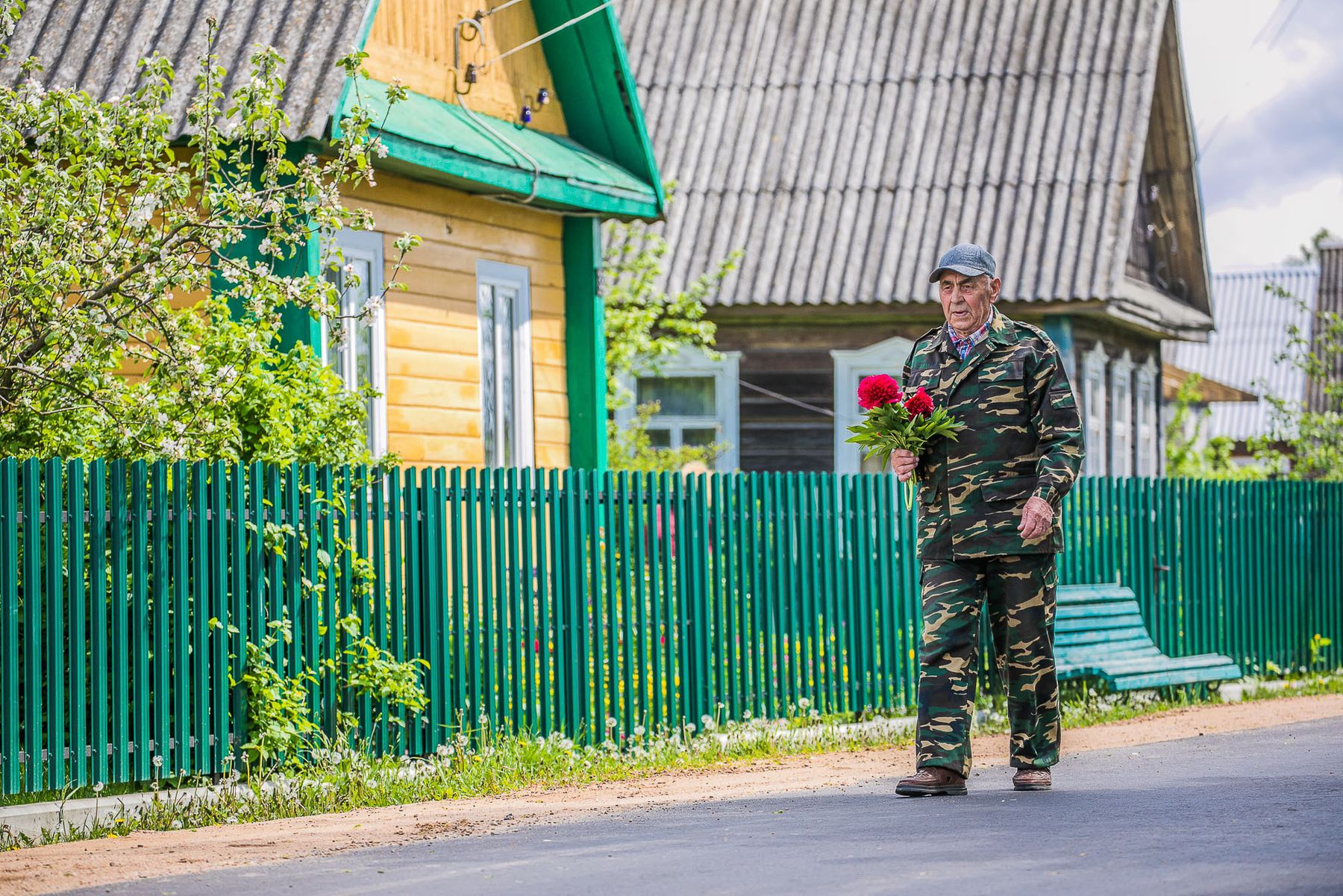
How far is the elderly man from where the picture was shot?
7223mm

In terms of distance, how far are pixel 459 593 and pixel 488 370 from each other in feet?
14.2

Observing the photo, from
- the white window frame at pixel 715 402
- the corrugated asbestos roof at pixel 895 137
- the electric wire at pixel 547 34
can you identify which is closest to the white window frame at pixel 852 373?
the corrugated asbestos roof at pixel 895 137

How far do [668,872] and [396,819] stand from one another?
81.7 inches

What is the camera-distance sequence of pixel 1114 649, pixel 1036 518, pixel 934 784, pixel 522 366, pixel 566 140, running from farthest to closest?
pixel 566 140
pixel 522 366
pixel 1114 649
pixel 934 784
pixel 1036 518

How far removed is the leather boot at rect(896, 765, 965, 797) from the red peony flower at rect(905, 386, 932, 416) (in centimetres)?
138

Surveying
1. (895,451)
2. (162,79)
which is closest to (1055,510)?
(895,451)

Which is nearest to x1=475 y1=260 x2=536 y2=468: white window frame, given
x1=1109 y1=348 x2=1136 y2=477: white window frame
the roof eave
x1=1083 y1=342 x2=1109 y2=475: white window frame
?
the roof eave

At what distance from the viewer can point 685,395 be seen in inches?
814

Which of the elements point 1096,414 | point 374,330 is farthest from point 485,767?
point 1096,414

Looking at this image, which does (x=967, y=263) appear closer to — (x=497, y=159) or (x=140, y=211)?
(x=140, y=211)

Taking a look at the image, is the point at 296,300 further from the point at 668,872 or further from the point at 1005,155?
the point at 1005,155

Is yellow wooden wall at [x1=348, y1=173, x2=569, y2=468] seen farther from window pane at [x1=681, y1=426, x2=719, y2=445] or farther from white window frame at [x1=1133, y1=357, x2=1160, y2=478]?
white window frame at [x1=1133, y1=357, x2=1160, y2=478]

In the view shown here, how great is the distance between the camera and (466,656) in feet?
29.8

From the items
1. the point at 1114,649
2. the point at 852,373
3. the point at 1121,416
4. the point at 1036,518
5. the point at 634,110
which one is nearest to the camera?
the point at 1036,518
